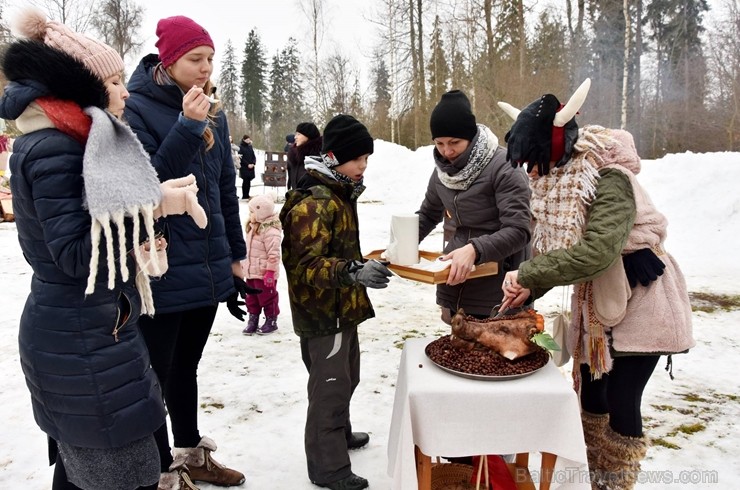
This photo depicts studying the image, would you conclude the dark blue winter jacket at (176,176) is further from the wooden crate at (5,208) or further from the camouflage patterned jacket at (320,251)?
the wooden crate at (5,208)

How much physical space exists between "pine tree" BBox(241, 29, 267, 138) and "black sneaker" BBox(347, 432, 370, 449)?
152 feet

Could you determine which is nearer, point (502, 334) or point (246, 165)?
point (502, 334)

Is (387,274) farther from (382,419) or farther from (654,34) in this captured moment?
(654,34)

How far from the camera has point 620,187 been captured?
2123mm

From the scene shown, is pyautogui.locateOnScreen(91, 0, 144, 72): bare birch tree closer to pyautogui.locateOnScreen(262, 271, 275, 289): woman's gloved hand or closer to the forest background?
the forest background

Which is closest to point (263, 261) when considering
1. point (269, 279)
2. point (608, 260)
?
point (269, 279)

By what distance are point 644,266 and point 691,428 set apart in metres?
1.88

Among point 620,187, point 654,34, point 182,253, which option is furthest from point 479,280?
point 654,34

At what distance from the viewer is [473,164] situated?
9.04 ft

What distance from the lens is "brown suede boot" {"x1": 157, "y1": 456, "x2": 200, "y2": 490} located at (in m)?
2.62

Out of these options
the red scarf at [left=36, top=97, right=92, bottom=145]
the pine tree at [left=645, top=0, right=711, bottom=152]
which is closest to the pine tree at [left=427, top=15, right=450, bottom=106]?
the pine tree at [left=645, top=0, right=711, bottom=152]

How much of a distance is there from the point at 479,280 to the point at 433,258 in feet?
1.31

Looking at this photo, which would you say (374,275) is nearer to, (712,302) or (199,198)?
(199,198)

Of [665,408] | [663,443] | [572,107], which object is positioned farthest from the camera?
[665,408]
